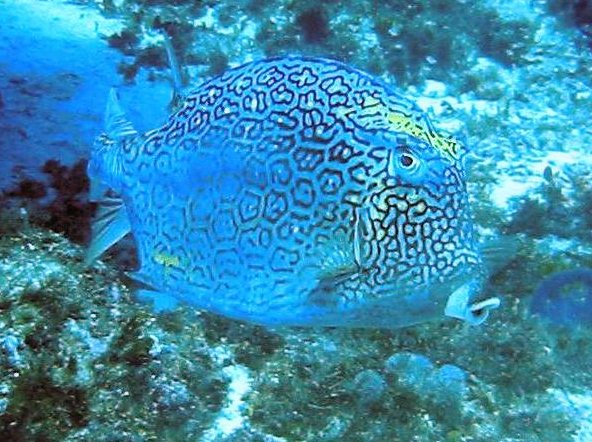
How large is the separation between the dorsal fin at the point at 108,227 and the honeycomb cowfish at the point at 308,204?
243 mm

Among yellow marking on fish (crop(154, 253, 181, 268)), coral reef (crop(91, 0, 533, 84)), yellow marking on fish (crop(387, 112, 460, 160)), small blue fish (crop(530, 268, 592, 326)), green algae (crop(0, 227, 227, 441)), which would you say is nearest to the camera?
yellow marking on fish (crop(387, 112, 460, 160))

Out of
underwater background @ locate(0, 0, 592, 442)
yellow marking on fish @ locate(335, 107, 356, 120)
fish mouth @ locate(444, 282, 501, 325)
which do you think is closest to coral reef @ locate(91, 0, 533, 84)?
underwater background @ locate(0, 0, 592, 442)

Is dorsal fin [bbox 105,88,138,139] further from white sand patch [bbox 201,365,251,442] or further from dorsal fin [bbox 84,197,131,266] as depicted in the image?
white sand patch [bbox 201,365,251,442]

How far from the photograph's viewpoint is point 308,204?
90.8 inches

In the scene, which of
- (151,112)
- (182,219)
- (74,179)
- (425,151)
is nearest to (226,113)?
(182,219)

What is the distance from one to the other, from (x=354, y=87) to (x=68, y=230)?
2523 mm

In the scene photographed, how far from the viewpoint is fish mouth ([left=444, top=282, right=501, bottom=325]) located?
214cm

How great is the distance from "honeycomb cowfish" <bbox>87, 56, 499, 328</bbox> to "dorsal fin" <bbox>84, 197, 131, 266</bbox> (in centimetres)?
24

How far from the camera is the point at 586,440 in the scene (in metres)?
4.20

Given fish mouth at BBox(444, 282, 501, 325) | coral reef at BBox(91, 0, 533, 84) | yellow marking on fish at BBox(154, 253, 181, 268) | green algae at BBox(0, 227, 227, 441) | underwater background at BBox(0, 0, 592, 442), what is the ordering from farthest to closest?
coral reef at BBox(91, 0, 533, 84), underwater background at BBox(0, 0, 592, 442), green algae at BBox(0, 227, 227, 441), yellow marking on fish at BBox(154, 253, 181, 268), fish mouth at BBox(444, 282, 501, 325)

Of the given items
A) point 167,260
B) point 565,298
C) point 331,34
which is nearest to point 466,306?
point 167,260

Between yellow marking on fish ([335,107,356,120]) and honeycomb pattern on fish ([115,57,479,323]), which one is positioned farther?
yellow marking on fish ([335,107,356,120])

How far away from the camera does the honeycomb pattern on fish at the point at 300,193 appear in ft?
7.33

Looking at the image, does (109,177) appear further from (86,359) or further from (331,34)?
(331,34)
